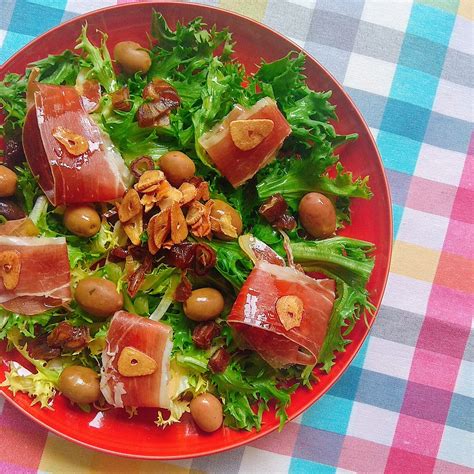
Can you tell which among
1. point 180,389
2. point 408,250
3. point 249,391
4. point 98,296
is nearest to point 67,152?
point 98,296

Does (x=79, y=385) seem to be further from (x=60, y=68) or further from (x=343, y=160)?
(x=343, y=160)

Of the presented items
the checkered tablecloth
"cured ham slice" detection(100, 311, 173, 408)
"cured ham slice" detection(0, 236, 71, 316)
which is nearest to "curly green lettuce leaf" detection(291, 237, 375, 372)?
the checkered tablecloth

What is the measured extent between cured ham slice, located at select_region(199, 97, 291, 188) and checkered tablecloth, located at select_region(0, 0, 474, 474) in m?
0.48

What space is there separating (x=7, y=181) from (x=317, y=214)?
98 cm

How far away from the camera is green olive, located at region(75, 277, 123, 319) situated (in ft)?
6.00

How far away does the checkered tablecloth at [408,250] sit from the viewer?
2.19 meters

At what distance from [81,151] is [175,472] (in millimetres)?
1184

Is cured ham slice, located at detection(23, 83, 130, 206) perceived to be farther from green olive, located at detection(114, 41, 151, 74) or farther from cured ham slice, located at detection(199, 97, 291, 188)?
cured ham slice, located at detection(199, 97, 291, 188)

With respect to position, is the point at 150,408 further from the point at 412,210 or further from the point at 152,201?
the point at 412,210

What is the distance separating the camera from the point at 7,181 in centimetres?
183

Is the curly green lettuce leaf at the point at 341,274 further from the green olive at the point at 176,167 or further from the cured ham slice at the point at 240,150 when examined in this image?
the green olive at the point at 176,167

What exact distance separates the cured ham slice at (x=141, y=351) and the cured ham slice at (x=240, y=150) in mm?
543

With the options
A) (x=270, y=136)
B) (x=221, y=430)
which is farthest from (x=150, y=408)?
(x=270, y=136)

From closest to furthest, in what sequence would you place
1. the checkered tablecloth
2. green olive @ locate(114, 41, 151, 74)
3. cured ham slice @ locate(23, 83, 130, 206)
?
cured ham slice @ locate(23, 83, 130, 206)
green olive @ locate(114, 41, 151, 74)
the checkered tablecloth
